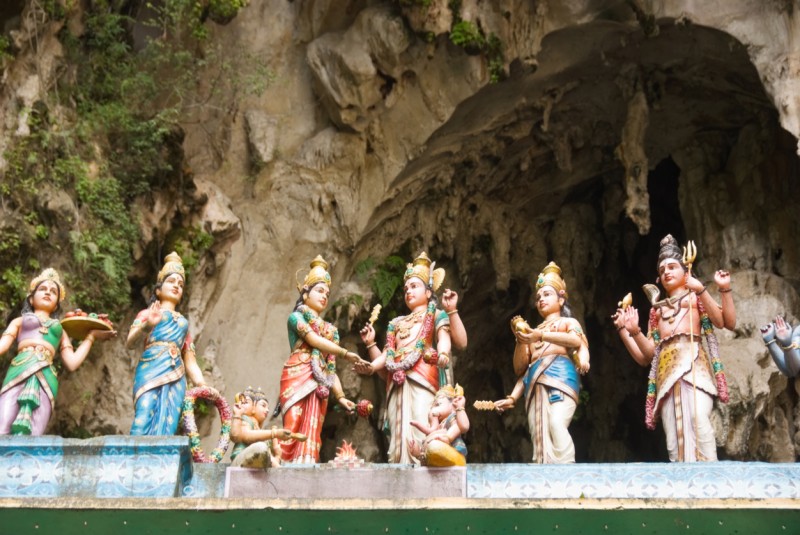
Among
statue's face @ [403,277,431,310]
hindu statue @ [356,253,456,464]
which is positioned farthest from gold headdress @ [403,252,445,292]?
hindu statue @ [356,253,456,464]

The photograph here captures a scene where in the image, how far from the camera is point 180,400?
29.0 feet

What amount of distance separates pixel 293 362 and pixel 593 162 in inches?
301

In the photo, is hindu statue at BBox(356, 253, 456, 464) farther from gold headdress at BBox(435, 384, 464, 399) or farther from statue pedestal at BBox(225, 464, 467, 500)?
statue pedestal at BBox(225, 464, 467, 500)

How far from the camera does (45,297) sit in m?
8.99

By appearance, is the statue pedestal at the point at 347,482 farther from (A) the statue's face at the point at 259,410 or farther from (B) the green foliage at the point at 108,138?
(B) the green foliage at the point at 108,138

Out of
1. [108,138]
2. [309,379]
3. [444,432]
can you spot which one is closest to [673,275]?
[444,432]

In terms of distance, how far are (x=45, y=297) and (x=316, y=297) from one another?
7.21 feet

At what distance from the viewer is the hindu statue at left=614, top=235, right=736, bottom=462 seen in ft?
27.7

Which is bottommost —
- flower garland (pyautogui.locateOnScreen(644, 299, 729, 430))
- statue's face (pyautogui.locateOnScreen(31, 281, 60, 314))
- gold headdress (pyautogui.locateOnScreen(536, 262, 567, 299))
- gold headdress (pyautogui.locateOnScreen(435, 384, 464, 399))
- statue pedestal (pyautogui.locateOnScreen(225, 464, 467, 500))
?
statue pedestal (pyautogui.locateOnScreen(225, 464, 467, 500))

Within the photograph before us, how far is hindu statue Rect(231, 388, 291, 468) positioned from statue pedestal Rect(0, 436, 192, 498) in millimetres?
432

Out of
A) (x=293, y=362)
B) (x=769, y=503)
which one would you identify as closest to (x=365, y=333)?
(x=293, y=362)

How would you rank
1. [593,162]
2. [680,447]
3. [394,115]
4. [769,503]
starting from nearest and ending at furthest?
[769,503]
[680,447]
[394,115]
[593,162]

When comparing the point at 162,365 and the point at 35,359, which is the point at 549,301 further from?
the point at 35,359
